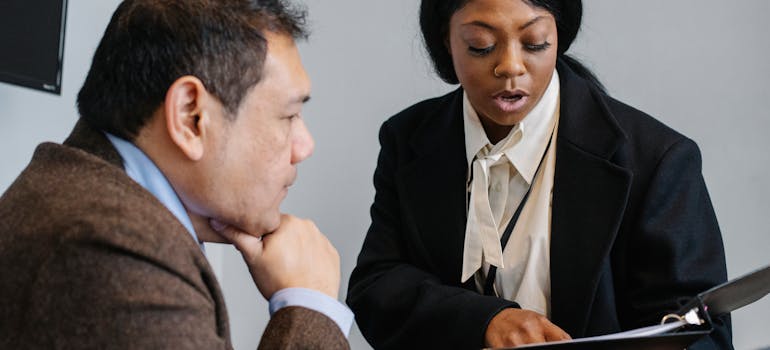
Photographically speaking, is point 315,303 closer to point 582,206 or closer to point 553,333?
point 553,333

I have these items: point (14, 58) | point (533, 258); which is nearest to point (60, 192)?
point (533, 258)

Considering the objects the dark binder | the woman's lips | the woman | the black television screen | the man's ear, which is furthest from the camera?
the black television screen

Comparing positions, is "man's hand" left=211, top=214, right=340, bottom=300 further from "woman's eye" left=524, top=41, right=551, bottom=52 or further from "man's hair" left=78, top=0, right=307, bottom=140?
"woman's eye" left=524, top=41, right=551, bottom=52

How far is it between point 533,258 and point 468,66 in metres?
0.34

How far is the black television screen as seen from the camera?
74.7 inches

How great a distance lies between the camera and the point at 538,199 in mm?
1586

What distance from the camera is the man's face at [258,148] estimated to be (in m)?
1.01

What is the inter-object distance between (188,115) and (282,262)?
250mm

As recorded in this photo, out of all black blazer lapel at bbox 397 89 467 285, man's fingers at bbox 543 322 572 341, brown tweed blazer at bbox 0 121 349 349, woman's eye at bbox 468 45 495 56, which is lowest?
man's fingers at bbox 543 322 572 341

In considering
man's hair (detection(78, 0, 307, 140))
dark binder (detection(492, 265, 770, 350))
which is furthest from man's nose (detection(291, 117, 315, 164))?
dark binder (detection(492, 265, 770, 350))

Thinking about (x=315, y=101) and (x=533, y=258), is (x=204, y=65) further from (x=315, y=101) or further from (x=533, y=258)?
(x=315, y=101)

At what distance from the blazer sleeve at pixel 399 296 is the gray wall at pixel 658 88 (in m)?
0.89

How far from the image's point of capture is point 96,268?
80cm

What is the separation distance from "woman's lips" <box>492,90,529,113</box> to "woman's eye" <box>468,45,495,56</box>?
0.07 m
